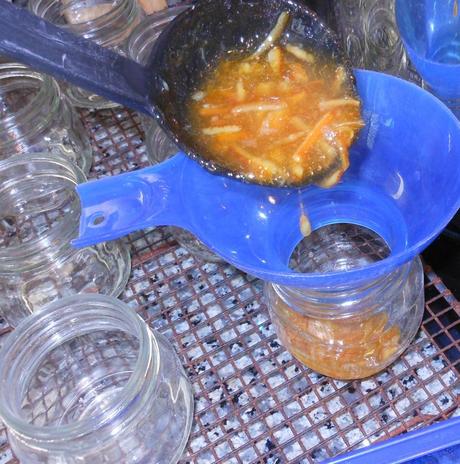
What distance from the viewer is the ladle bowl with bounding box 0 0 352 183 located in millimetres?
602

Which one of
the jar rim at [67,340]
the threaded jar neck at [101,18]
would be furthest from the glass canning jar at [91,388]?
the threaded jar neck at [101,18]

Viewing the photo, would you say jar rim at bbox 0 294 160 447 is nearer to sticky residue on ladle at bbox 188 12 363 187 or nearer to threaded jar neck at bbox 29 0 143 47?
sticky residue on ladle at bbox 188 12 363 187

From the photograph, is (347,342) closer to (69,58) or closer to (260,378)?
(260,378)

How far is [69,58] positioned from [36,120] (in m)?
0.26

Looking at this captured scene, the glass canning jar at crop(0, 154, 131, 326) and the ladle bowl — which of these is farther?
the glass canning jar at crop(0, 154, 131, 326)

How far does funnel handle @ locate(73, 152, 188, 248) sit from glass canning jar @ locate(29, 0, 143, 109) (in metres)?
Answer: 0.35

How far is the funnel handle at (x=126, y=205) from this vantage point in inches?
24.3

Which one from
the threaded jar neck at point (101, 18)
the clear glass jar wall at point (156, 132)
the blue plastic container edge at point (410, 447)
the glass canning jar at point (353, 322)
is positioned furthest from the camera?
the threaded jar neck at point (101, 18)

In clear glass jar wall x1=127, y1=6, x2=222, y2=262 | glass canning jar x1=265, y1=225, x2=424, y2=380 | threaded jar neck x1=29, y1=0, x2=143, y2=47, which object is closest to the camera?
glass canning jar x1=265, y1=225, x2=424, y2=380

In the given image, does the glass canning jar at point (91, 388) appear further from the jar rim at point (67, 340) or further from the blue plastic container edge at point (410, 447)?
the blue plastic container edge at point (410, 447)

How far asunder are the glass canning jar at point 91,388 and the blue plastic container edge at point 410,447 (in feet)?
0.51

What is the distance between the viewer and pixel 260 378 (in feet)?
2.33

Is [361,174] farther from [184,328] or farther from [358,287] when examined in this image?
[184,328]

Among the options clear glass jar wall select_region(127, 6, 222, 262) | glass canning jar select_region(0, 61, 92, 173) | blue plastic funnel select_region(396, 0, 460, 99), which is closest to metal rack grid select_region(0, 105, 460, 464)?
clear glass jar wall select_region(127, 6, 222, 262)
